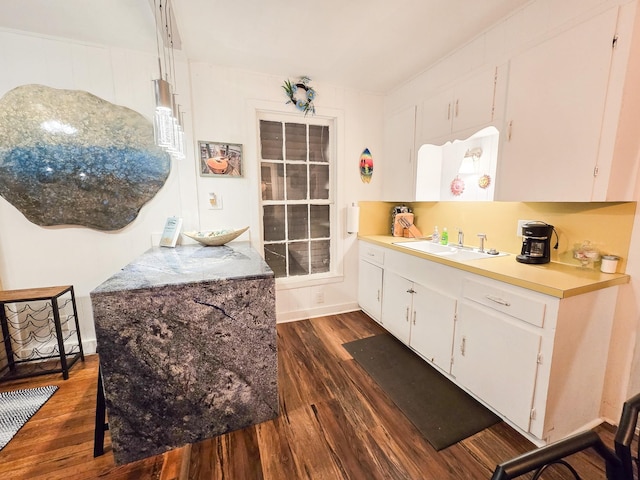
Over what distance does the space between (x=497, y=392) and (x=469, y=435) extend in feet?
0.96

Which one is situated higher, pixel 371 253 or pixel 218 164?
pixel 218 164

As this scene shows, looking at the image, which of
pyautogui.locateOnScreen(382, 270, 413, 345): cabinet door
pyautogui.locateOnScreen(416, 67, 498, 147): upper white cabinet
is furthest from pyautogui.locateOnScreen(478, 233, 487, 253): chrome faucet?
pyautogui.locateOnScreen(416, 67, 498, 147): upper white cabinet

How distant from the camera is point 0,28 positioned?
185cm

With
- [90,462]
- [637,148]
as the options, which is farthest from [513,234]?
[90,462]

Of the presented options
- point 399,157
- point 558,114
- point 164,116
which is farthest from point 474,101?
point 164,116

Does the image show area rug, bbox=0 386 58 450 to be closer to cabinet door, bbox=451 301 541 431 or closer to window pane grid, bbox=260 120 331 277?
window pane grid, bbox=260 120 331 277

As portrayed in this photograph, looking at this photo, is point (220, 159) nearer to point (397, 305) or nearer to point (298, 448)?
point (397, 305)

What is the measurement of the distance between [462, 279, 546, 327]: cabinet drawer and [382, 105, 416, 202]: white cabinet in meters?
1.20

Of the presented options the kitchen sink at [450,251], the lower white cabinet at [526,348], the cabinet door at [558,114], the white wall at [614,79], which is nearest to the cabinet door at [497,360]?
the lower white cabinet at [526,348]

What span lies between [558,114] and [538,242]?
2.47 ft

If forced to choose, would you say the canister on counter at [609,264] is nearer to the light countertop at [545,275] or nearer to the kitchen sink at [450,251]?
the light countertop at [545,275]

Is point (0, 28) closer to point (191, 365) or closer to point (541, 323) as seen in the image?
point (191, 365)

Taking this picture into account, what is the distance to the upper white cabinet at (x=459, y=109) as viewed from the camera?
1869 mm

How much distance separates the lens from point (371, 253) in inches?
111
